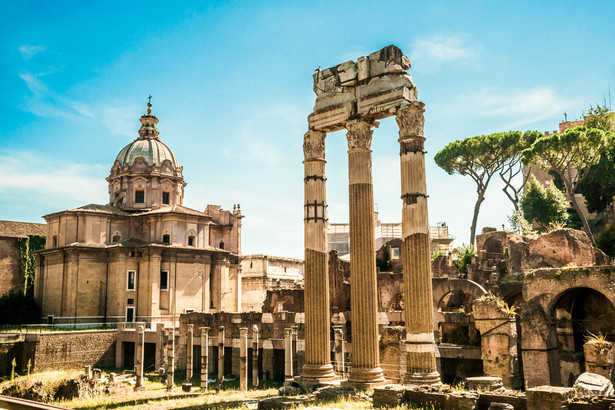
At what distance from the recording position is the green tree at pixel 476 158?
41.1 meters

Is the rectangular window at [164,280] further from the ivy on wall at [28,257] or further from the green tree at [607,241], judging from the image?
the green tree at [607,241]

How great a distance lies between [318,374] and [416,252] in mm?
4108

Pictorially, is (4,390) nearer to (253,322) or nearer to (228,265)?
(253,322)

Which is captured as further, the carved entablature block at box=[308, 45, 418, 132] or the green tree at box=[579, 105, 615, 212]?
the green tree at box=[579, 105, 615, 212]

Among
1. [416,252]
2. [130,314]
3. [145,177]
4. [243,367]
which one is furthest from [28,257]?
[416,252]

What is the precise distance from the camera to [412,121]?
12.9 metres

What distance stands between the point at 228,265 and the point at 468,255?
17.4 metres

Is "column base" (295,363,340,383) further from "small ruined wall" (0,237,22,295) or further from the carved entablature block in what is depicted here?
"small ruined wall" (0,237,22,295)

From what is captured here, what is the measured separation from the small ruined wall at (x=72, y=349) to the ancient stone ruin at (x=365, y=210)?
22.0 m

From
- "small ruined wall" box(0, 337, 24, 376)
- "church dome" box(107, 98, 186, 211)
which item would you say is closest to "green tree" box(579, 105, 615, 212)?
"church dome" box(107, 98, 186, 211)

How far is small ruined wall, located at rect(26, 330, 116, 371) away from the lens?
99.9ft

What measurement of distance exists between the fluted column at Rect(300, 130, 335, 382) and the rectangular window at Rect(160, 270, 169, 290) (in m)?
25.1

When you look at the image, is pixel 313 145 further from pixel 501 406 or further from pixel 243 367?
pixel 243 367

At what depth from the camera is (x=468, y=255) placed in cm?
3669
